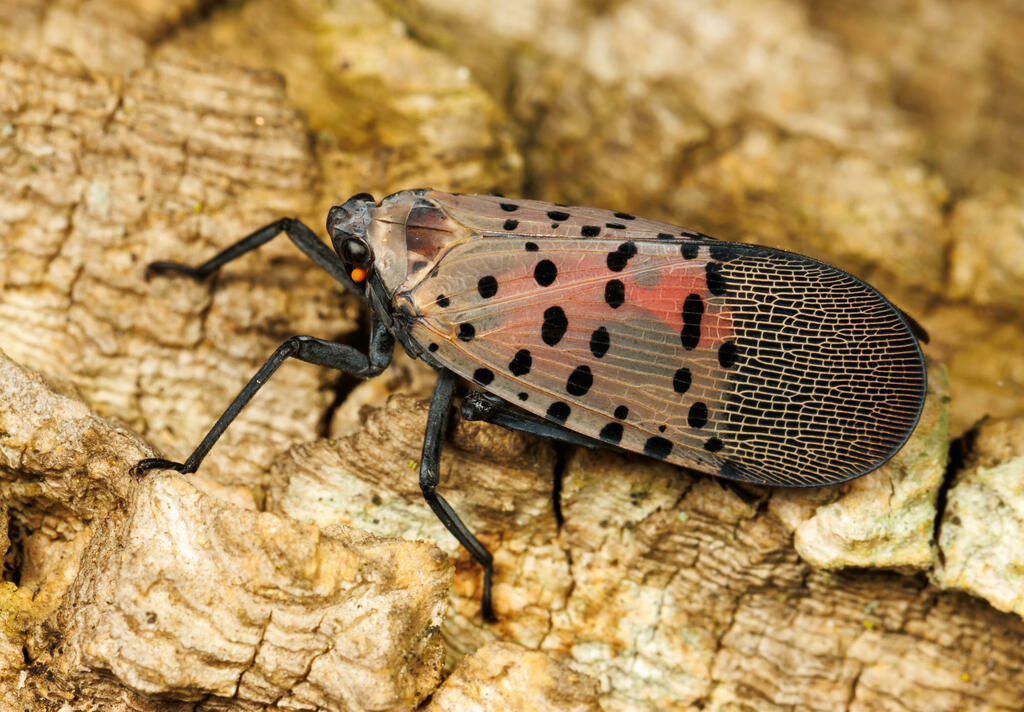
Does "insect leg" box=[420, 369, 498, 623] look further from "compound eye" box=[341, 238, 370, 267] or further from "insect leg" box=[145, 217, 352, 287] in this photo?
"insect leg" box=[145, 217, 352, 287]

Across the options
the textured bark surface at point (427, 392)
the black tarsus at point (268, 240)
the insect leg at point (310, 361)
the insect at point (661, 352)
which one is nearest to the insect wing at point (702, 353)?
the insect at point (661, 352)

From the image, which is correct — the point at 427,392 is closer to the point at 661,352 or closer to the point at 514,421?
the point at 514,421

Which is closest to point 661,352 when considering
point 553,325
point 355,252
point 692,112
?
point 553,325

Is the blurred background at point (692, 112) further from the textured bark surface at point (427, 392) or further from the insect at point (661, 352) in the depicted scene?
the insect at point (661, 352)

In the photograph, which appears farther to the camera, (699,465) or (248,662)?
(699,465)

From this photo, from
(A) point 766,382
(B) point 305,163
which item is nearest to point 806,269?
(A) point 766,382

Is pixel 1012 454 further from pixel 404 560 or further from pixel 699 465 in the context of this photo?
pixel 404 560
